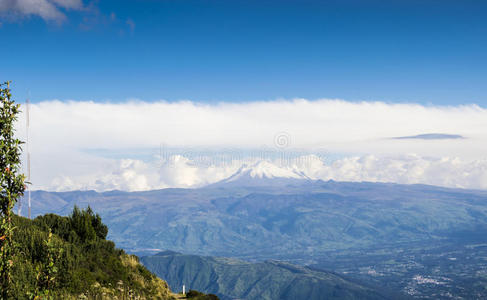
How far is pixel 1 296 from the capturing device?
13.2m

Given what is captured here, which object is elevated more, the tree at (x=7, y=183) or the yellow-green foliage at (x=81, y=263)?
the tree at (x=7, y=183)

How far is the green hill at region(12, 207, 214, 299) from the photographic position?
22734mm

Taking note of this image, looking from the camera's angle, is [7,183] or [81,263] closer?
[7,183]

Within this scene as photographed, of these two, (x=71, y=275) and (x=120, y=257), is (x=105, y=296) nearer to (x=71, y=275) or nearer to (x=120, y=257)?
(x=71, y=275)

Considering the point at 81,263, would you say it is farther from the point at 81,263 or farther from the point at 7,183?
the point at 7,183

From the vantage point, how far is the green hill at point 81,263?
22734 mm

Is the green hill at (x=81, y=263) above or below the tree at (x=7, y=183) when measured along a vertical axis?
below

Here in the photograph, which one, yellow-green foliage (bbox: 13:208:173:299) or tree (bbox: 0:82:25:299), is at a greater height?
tree (bbox: 0:82:25:299)

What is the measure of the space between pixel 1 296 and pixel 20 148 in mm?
5014

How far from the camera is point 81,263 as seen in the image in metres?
28.4

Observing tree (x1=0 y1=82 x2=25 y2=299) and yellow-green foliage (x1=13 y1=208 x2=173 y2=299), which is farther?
yellow-green foliage (x1=13 y1=208 x2=173 y2=299)

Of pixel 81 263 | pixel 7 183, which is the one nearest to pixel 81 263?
pixel 81 263

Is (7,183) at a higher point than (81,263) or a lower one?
higher

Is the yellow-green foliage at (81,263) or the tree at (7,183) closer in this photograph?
the tree at (7,183)
